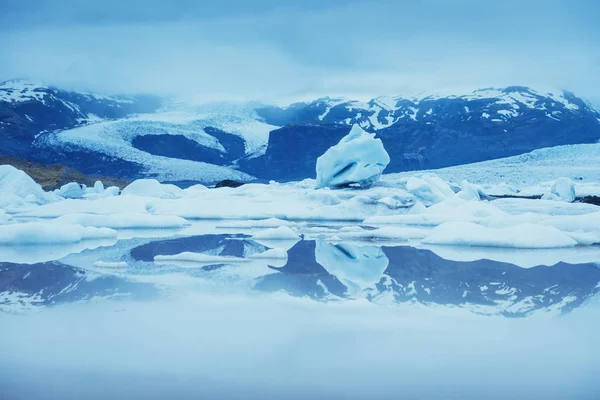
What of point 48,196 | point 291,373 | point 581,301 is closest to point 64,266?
point 291,373

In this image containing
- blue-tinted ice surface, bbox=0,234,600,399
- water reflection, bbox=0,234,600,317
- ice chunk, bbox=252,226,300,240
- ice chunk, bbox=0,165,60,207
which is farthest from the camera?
ice chunk, bbox=0,165,60,207

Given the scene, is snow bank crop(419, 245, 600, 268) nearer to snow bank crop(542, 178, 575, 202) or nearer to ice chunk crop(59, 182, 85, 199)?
snow bank crop(542, 178, 575, 202)

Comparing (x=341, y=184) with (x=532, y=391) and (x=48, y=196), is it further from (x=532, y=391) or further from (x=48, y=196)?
(x=532, y=391)

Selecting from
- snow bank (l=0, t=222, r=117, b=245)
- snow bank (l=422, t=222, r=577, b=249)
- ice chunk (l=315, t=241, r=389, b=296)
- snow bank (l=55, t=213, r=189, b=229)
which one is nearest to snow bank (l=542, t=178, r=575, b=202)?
snow bank (l=422, t=222, r=577, b=249)

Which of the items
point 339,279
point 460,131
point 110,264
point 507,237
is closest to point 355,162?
point 507,237

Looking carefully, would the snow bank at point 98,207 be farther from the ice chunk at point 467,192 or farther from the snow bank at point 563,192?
the snow bank at point 563,192
